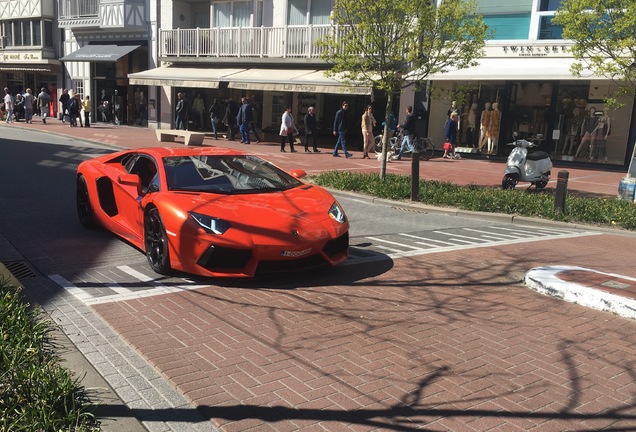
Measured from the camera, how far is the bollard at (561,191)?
36.2 feet

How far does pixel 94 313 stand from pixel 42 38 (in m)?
39.0

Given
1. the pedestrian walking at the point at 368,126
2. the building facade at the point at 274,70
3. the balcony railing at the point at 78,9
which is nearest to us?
the pedestrian walking at the point at 368,126

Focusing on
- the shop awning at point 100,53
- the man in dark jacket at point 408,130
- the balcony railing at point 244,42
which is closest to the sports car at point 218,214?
the man in dark jacket at point 408,130

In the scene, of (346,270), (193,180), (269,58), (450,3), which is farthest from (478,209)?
(269,58)

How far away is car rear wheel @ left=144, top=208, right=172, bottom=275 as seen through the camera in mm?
6129

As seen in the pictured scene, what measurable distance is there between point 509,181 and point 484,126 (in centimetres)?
935

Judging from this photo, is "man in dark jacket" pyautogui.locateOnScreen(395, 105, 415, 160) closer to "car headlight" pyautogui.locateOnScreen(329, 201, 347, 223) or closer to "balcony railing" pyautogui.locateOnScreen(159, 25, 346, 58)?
"balcony railing" pyautogui.locateOnScreen(159, 25, 346, 58)

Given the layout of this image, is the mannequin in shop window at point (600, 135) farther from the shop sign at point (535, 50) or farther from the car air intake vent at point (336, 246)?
the car air intake vent at point (336, 246)

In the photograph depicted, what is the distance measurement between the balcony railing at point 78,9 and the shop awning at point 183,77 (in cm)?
649

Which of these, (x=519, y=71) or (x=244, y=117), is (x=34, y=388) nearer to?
(x=519, y=71)

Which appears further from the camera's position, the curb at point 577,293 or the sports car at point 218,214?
the sports car at point 218,214

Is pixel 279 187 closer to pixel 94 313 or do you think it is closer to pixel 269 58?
pixel 94 313

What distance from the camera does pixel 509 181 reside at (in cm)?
1427

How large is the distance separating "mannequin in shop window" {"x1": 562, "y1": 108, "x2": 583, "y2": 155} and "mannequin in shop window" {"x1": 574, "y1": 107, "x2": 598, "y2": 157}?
0.54ft
